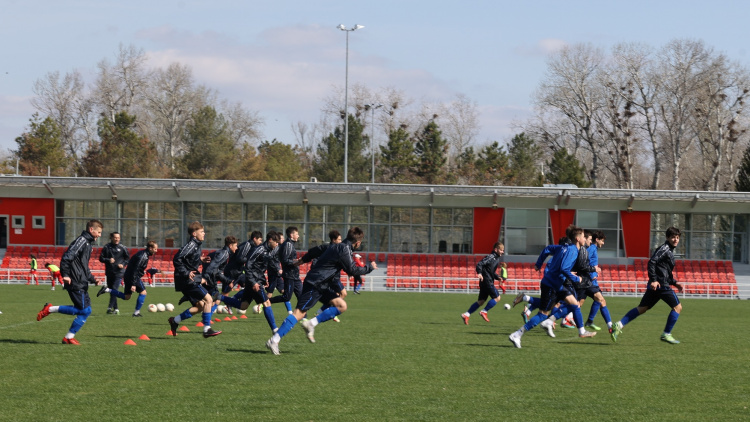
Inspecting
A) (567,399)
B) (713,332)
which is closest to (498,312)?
(713,332)

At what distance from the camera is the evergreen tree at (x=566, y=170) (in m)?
58.2

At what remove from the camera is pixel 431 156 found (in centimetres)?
6325

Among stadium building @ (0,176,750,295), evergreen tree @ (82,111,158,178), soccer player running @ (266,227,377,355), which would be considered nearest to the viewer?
soccer player running @ (266,227,377,355)

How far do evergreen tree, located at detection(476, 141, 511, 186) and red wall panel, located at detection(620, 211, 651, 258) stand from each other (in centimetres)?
2265

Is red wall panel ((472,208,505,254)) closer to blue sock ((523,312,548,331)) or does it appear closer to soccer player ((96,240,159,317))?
soccer player ((96,240,159,317))

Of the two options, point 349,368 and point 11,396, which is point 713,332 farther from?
point 11,396

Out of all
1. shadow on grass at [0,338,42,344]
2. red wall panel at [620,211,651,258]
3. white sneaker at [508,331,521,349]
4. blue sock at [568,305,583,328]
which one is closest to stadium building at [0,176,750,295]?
red wall panel at [620,211,651,258]

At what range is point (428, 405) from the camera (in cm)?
796

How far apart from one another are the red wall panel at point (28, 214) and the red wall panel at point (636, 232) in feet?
96.2

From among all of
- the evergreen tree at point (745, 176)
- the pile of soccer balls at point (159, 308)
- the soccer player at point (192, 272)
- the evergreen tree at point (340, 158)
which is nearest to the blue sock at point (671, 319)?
the soccer player at point (192, 272)

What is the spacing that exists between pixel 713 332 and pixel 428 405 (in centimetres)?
1074

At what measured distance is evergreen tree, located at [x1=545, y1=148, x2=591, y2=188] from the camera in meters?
58.2

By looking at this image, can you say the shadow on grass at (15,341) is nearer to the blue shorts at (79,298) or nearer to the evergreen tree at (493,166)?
the blue shorts at (79,298)

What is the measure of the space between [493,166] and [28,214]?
117 feet
